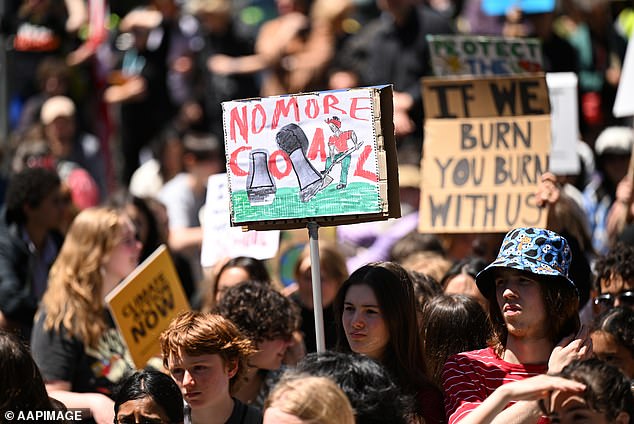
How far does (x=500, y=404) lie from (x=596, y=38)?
26.8 ft

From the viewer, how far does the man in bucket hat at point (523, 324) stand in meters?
5.29

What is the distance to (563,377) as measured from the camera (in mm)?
4547

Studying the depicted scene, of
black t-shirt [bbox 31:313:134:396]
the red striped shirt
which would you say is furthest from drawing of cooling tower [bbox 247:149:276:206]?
black t-shirt [bbox 31:313:134:396]

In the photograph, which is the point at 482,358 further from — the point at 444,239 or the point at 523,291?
the point at 444,239

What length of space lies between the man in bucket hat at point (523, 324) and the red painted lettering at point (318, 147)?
850mm

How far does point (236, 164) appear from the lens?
593 centimetres

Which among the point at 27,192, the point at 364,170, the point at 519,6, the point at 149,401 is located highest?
the point at 519,6

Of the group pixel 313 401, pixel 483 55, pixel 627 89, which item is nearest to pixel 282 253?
pixel 483 55

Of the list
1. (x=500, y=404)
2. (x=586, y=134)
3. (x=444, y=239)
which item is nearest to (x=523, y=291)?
(x=500, y=404)

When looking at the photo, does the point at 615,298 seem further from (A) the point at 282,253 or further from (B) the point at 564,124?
(A) the point at 282,253

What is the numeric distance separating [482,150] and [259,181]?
2.47 m

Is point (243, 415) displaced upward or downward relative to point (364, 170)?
downward

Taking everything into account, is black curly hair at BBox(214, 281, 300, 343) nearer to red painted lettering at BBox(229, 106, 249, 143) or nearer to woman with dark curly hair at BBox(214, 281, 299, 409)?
woman with dark curly hair at BBox(214, 281, 299, 409)

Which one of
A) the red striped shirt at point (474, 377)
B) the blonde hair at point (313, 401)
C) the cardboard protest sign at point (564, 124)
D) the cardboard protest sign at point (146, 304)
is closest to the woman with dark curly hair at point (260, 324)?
the cardboard protest sign at point (146, 304)
